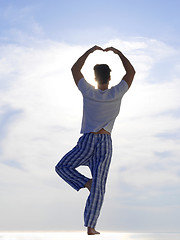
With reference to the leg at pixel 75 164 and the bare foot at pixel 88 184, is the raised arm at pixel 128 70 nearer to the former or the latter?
the leg at pixel 75 164

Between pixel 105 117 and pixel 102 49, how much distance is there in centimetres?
139

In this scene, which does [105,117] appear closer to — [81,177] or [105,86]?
[105,86]

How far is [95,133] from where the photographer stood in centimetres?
799

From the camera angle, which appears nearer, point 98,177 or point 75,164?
point 98,177

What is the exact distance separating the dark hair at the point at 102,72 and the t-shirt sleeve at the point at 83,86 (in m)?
0.23

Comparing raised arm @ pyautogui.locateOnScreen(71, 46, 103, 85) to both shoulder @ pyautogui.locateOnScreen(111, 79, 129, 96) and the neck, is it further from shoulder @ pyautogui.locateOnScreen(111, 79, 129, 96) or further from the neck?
shoulder @ pyautogui.locateOnScreen(111, 79, 129, 96)

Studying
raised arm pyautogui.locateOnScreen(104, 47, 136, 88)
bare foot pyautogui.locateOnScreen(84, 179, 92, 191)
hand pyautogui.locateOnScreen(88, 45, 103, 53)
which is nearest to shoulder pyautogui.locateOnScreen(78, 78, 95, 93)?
hand pyautogui.locateOnScreen(88, 45, 103, 53)

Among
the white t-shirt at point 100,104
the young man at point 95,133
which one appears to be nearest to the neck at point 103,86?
the young man at point 95,133

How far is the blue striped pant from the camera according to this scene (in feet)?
25.6

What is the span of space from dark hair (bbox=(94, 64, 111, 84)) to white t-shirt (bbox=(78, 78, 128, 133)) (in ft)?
0.69

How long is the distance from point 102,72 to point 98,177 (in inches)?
81.2

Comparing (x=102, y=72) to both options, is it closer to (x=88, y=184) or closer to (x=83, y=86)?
(x=83, y=86)

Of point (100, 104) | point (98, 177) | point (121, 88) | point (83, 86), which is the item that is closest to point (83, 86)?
point (83, 86)

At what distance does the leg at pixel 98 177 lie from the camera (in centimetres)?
773
